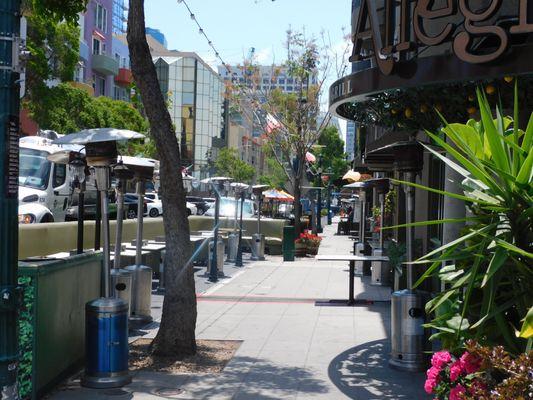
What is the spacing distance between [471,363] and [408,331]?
395 centimetres

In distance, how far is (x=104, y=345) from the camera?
22.6 ft

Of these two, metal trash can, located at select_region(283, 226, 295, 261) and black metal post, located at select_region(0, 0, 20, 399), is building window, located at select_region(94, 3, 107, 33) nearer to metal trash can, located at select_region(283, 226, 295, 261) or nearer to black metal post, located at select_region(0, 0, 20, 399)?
metal trash can, located at select_region(283, 226, 295, 261)

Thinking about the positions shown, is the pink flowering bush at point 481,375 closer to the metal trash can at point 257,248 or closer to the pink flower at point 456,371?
the pink flower at point 456,371

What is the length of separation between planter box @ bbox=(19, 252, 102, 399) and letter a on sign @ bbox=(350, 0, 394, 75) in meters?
3.70

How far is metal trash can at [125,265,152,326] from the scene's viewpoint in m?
10.6

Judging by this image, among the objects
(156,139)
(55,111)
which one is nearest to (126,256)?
(156,139)

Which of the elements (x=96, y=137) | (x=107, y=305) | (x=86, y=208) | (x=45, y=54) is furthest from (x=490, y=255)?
(x=45, y=54)

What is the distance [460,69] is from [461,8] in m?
0.53

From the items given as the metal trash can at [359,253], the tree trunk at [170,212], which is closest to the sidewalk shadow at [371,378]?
the tree trunk at [170,212]

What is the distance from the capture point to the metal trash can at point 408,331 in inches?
311

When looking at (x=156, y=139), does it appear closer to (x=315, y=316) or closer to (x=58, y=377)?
(x=58, y=377)

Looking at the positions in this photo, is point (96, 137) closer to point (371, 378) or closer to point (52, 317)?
point (52, 317)

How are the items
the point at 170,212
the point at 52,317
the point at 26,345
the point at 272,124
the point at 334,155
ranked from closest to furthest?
the point at 26,345
the point at 52,317
the point at 170,212
the point at 272,124
the point at 334,155

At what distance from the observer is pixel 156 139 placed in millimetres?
8227
